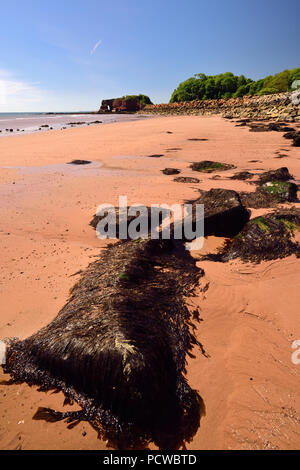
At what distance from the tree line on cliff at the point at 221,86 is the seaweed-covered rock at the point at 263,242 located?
72.0m

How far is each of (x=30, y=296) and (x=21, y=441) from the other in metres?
2.52

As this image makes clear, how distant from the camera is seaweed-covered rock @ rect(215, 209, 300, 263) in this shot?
546 cm

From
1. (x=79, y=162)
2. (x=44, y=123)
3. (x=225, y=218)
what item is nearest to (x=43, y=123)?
(x=44, y=123)

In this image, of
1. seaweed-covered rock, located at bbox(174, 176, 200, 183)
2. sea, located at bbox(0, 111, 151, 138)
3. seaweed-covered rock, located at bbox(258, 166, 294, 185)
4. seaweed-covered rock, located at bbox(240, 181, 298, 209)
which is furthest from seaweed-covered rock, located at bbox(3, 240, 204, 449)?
sea, located at bbox(0, 111, 151, 138)

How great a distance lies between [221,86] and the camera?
83688mm

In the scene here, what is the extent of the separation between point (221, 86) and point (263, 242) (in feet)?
314

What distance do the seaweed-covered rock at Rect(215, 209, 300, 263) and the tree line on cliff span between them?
2834 inches

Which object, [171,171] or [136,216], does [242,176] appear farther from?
[136,216]

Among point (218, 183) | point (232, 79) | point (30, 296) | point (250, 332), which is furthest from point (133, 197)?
point (232, 79)

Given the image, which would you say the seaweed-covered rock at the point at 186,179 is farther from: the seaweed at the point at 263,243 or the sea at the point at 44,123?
the sea at the point at 44,123

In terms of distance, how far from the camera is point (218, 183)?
1077 cm

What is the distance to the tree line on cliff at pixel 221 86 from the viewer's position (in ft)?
226

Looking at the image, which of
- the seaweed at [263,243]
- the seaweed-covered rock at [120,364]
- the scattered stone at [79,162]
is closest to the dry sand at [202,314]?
the seaweed-covered rock at [120,364]
